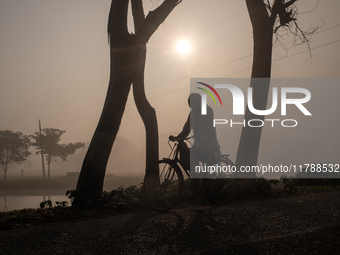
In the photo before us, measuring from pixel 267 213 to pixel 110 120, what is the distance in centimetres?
412

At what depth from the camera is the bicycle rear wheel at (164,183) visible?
5723mm

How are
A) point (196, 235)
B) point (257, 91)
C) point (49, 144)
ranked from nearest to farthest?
point (196, 235), point (257, 91), point (49, 144)

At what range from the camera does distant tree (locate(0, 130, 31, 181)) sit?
225 feet

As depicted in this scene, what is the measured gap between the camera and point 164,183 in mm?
5871

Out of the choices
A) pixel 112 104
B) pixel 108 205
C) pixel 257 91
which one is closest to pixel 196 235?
pixel 108 205

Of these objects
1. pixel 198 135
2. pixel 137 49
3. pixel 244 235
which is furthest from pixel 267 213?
pixel 137 49

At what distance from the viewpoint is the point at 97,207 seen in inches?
266

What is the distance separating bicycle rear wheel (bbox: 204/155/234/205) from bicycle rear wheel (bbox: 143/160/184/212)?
861 mm

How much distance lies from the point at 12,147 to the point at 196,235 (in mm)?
74930

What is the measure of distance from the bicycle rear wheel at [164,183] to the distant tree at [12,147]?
71113 mm

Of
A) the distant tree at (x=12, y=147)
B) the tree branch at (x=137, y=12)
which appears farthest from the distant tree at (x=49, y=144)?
the tree branch at (x=137, y=12)

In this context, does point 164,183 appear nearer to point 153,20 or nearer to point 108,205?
point 108,205

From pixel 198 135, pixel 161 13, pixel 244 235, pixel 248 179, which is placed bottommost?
pixel 244 235

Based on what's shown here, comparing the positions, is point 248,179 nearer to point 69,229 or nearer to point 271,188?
point 271,188
